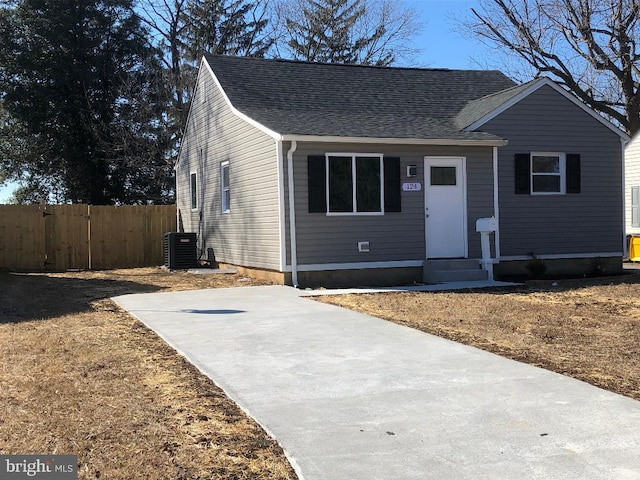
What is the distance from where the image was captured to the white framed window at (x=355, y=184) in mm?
12086

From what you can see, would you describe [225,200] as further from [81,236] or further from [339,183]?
[81,236]

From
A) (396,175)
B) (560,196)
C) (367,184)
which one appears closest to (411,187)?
(396,175)

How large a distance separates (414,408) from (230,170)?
1103 centimetres

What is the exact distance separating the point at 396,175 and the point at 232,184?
423cm

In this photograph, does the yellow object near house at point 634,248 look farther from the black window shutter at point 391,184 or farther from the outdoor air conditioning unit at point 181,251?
the outdoor air conditioning unit at point 181,251

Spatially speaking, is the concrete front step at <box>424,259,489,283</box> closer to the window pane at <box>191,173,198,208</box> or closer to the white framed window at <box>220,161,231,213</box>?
the white framed window at <box>220,161,231,213</box>

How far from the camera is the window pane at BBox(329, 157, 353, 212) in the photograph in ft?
39.6

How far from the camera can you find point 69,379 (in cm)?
524

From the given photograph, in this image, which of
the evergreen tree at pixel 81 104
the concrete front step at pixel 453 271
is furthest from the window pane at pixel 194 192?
the evergreen tree at pixel 81 104

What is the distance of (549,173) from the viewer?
45.8 ft

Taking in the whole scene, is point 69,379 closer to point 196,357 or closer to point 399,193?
point 196,357

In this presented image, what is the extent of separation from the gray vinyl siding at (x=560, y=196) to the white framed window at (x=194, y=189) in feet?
27.7

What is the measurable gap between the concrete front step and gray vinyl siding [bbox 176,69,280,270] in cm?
309

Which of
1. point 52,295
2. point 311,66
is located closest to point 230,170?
point 311,66
